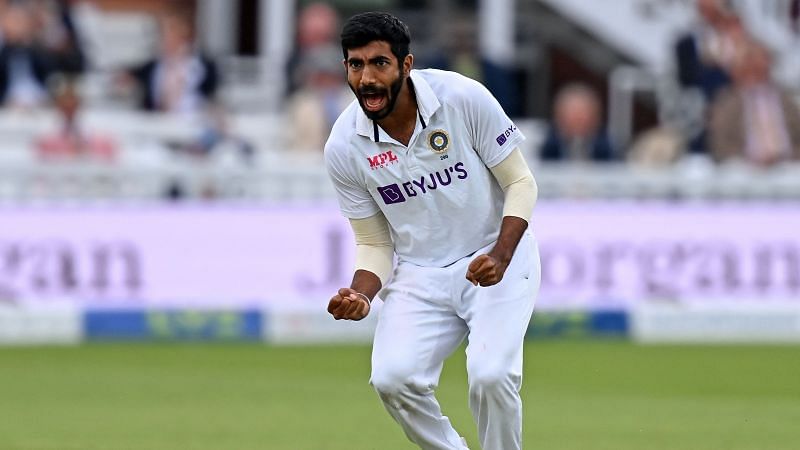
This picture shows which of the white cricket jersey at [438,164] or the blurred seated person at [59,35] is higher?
the white cricket jersey at [438,164]

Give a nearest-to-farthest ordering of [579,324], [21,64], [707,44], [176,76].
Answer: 1. [579,324]
2. [21,64]
3. [176,76]
4. [707,44]

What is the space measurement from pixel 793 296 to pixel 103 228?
4876 millimetres

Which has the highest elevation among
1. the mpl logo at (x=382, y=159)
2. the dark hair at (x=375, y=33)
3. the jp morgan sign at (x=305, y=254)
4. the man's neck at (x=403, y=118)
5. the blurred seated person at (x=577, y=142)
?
the dark hair at (x=375, y=33)

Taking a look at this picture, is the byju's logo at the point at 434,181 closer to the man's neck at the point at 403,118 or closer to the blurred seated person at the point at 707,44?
the man's neck at the point at 403,118

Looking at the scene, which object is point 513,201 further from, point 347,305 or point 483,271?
point 347,305

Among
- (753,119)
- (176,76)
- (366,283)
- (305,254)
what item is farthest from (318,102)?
(366,283)

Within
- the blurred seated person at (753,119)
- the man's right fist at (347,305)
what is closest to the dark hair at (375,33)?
the man's right fist at (347,305)

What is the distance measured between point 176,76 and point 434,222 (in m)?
8.96

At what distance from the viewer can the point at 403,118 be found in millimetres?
5758

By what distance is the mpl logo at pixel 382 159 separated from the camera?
577cm

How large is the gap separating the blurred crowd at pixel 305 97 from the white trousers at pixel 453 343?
7.64 metres

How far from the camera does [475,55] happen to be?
14859 millimetres

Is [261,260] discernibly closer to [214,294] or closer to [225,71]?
[214,294]

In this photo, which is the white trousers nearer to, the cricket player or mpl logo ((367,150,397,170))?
the cricket player
